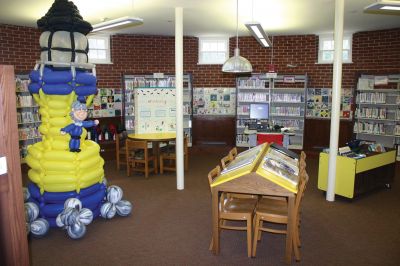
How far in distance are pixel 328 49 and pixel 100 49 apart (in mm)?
6260

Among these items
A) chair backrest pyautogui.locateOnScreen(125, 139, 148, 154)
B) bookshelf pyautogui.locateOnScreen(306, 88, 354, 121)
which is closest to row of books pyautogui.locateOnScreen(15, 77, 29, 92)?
chair backrest pyautogui.locateOnScreen(125, 139, 148, 154)

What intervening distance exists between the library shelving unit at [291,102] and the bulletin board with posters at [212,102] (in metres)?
1.22

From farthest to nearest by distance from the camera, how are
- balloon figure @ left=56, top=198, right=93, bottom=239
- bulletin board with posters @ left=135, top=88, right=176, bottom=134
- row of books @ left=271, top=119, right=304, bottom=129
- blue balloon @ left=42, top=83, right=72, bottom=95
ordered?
row of books @ left=271, top=119, right=304, bottom=129 < bulletin board with posters @ left=135, top=88, right=176, bottom=134 < blue balloon @ left=42, top=83, right=72, bottom=95 < balloon figure @ left=56, top=198, right=93, bottom=239

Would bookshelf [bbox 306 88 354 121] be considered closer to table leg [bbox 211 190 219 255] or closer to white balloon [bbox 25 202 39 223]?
table leg [bbox 211 190 219 255]

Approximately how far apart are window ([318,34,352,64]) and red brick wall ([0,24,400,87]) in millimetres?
130

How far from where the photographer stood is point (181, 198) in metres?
6.22

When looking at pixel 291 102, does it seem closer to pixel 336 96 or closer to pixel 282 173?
pixel 336 96

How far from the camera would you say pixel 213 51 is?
10.2 meters

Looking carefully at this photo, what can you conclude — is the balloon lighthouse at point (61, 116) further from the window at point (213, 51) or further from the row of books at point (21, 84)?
the window at point (213, 51)

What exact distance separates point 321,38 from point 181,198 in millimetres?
6229

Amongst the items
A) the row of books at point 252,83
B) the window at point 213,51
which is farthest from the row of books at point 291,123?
the window at point 213,51

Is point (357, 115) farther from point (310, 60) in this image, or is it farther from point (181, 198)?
point (181, 198)

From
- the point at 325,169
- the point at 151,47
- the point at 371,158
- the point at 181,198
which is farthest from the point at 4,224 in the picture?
the point at 151,47

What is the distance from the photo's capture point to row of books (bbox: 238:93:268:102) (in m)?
9.87
